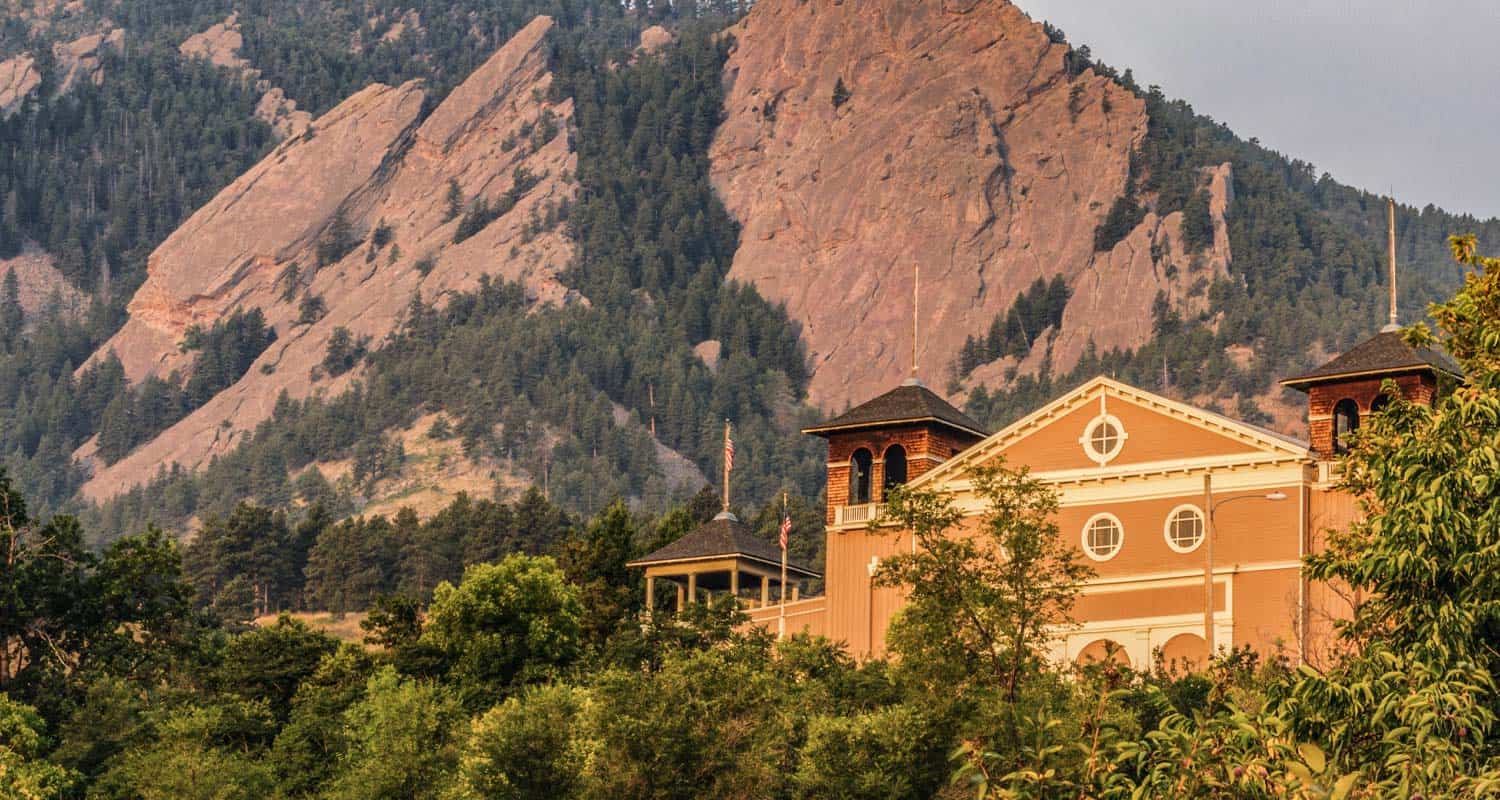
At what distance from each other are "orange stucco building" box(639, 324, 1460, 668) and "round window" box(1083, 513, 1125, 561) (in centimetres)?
3

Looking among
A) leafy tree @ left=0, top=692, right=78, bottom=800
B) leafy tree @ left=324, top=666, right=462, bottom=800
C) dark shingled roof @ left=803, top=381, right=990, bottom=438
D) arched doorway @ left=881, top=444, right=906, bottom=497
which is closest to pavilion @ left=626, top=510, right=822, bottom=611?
dark shingled roof @ left=803, top=381, right=990, bottom=438

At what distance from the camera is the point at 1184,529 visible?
7875 centimetres

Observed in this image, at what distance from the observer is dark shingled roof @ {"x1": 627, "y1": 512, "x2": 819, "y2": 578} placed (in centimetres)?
9262

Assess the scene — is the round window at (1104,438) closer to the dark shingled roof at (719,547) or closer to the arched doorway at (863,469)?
the arched doorway at (863,469)

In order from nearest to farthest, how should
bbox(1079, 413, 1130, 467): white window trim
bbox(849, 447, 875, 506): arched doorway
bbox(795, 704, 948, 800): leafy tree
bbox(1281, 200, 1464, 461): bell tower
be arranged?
bbox(795, 704, 948, 800): leafy tree
bbox(1281, 200, 1464, 461): bell tower
bbox(1079, 413, 1130, 467): white window trim
bbox(849, 447, 875, 506): arched doorway

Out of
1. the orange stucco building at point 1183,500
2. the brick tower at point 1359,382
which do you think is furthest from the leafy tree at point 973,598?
the brick tower at point 1359,382

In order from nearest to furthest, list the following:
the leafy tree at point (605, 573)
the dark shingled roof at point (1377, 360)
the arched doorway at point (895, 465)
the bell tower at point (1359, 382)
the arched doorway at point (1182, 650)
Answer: the arched doorway at point (1182, 650)
the dark shingled roof at point (1377, 360)
the bell tower at point (1359, 382)
the arched doorway at point (895, 465)
the leafy tree at point (605, 573)

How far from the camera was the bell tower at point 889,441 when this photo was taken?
87.6 meters

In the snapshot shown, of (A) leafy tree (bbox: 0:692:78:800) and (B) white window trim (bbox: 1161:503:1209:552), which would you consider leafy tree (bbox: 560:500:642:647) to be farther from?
(B) white window trim (bbox: 1161:503:1209:552)

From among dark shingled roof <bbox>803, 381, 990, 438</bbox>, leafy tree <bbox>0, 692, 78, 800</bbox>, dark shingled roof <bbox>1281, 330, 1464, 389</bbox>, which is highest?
dark shingled roof <bbox>1281, 330, 1464, 389</bbox>

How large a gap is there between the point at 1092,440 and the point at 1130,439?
1.30 metres

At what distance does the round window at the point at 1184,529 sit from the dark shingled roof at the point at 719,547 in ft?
61.6

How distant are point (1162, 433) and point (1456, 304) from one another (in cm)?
4292

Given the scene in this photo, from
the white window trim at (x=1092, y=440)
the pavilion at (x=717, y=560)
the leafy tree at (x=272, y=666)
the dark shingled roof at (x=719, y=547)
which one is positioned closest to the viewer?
the white window trim at (x=1092, y=440)
